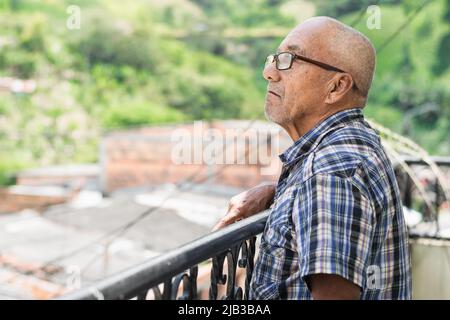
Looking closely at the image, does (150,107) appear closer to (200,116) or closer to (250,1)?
(200,116)

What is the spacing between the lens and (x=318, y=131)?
3.95 ft

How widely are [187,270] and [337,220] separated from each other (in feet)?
1.05

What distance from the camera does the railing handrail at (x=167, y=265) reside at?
87 centimetres

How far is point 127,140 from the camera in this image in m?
18.5

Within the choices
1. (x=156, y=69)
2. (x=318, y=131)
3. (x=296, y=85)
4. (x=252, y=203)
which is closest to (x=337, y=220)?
(x=318, y=131)

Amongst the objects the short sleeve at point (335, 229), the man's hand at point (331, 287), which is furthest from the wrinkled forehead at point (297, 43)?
the man's hand at point (331, 287)

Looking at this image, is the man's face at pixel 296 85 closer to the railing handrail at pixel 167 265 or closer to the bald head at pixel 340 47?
the bald head at pixel 340 47

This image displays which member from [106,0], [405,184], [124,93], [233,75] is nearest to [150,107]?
[124,93]

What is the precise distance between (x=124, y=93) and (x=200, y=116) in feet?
10.4

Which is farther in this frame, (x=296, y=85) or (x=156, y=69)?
(x=156, y=69)

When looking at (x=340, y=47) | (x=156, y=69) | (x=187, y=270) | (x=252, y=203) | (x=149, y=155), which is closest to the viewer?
(x=187, y=270)

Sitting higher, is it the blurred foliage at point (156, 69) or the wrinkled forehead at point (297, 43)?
the blurred foliage at point (156, 69)

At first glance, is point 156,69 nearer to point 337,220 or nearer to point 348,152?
point 348,152
